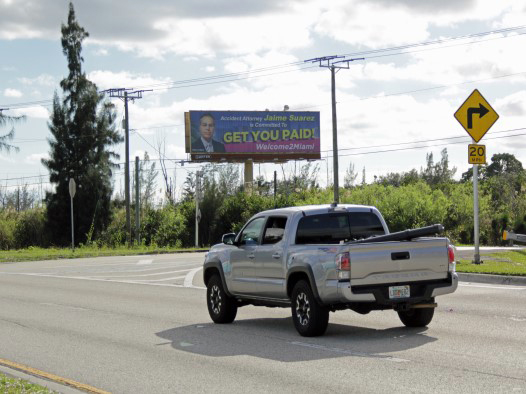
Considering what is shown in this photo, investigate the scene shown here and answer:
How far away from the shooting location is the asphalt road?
338 inches

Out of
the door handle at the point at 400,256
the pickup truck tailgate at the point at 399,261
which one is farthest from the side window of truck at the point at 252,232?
the door handle at the point at 400,256

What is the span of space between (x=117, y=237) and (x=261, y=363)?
49.9 metres

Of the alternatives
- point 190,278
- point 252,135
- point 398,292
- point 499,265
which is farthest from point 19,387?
point 252,135

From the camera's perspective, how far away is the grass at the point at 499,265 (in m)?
20.0

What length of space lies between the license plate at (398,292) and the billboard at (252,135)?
58.1 m

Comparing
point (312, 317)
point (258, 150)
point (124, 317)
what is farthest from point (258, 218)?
point (258, 150)

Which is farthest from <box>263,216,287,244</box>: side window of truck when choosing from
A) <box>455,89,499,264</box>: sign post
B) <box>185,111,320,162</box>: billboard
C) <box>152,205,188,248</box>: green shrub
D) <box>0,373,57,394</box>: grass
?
<box>185,111,320,162</box>: billboard

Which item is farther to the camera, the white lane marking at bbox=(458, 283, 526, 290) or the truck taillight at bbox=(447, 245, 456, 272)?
the white lane marking at bbox=(458, 283, 526, 290)

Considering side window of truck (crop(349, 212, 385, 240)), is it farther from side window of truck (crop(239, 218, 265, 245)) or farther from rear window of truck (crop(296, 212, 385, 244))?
side window of truck (crop(239, 218, 265, 245))

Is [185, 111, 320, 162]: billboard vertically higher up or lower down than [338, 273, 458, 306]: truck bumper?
higher up

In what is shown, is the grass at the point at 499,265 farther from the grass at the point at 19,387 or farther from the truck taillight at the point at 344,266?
the grass at the point at 19,387

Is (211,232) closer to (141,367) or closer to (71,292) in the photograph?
(71,292)

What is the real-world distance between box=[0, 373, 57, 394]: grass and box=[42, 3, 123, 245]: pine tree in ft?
188

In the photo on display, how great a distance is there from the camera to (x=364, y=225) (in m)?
12.9
